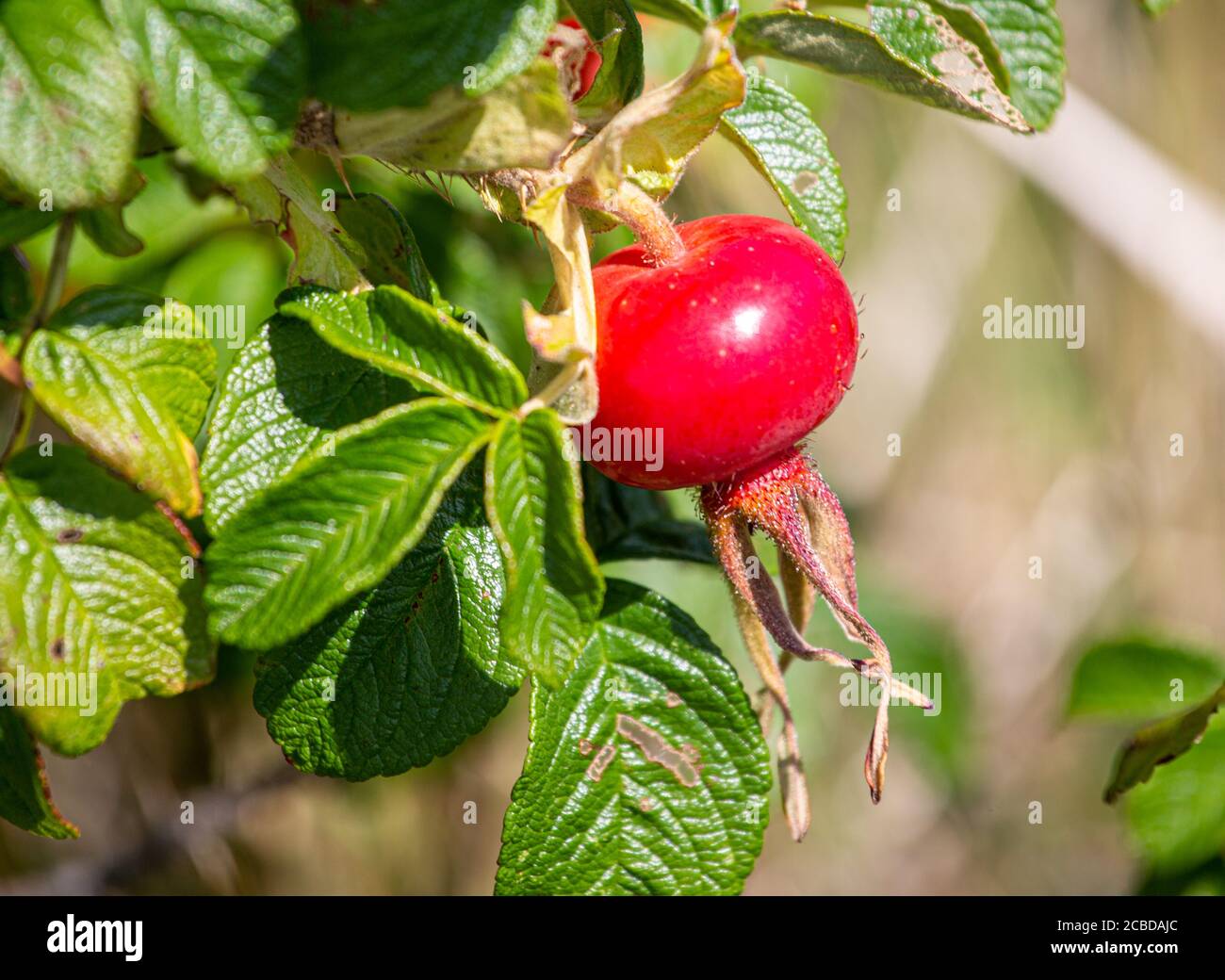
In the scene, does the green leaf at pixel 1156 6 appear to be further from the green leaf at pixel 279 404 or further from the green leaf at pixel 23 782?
the green leaf at pixel 23 782

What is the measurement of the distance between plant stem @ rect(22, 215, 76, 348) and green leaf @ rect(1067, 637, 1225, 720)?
5.96 feet

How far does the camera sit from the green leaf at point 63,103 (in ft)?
2.36

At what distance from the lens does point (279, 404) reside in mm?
913

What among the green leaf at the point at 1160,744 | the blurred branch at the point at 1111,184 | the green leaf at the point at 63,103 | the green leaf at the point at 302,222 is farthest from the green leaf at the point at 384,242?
the blurred branch at the point at 1111,184

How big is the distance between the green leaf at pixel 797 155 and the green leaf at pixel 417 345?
0.44 m

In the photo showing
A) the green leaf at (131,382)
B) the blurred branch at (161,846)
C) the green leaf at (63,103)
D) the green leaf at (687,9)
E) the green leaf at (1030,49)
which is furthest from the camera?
Result: the blurred branch at (161,846)

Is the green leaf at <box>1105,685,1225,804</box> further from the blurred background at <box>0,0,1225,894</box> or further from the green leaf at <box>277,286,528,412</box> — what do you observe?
the blurred background at <box>0,0,1225,894</box>

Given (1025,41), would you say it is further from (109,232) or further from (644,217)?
(109,232)

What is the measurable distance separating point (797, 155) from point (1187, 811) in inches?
52.7

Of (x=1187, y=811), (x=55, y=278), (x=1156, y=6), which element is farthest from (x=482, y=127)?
(x=1187, y=811)

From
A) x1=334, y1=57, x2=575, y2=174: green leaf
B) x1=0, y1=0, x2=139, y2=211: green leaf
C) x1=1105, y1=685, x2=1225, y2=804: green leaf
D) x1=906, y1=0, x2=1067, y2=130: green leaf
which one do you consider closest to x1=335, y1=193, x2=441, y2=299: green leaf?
x1=334, y1=57, x2=575, y2=174: green leaf

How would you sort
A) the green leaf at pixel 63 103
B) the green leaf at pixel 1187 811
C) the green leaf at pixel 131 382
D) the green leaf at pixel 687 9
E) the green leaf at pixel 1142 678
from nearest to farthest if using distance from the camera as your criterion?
the green leaf at pixel 63 103 → the green leaf at pixel 131 382 → the green leaf at pixel 687 9 → the green leaf at pixel 1187 811 → the green leaf at pixel 1142 678

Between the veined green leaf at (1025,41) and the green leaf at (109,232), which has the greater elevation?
the veined green leaf at (1025,41)

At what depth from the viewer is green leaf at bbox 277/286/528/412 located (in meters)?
0.81
